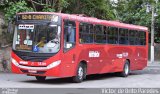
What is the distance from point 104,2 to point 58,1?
5.42m

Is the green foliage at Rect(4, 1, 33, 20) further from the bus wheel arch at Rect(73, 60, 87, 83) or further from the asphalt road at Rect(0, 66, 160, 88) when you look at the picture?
the bus wheel arch at Rect(73, 60, 87, 83)

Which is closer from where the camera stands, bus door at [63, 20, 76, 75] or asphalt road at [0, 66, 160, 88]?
asphalt road at [0, 66, 160, 88]

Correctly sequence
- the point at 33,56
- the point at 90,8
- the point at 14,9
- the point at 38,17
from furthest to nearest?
the point at 90,8, the point at 14,9, the point at 38,17, the point at 33,56

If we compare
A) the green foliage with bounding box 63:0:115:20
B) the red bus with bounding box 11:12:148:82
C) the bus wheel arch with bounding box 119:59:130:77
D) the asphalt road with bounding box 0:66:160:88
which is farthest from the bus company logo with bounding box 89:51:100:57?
the green foliage with bounding box 63:0:115:20

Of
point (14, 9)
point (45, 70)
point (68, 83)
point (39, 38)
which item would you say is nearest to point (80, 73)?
point (68, 83)

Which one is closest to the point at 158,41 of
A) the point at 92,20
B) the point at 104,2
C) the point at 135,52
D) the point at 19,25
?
the point at 104,2

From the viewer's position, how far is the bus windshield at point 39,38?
18.1 metres

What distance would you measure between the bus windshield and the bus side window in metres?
0.42

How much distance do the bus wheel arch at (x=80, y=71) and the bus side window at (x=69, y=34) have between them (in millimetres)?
1121

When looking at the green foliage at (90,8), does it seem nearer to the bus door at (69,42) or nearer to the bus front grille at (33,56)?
the bus door at (69,42)

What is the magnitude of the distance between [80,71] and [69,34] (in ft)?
5.96

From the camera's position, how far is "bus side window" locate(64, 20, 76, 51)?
18.5 m

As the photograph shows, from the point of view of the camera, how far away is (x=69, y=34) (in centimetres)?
1870

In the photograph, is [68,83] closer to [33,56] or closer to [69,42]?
[69,42]
